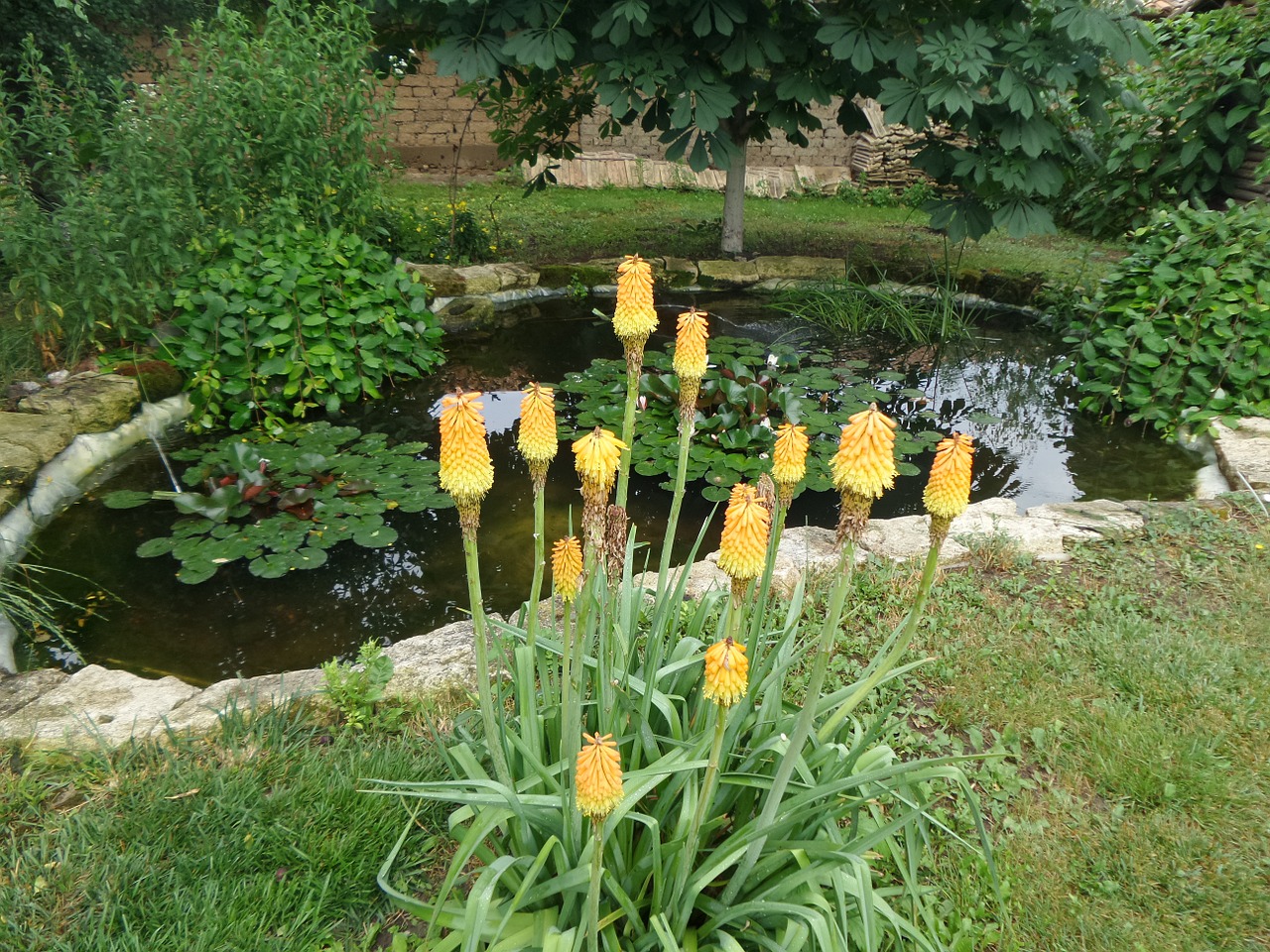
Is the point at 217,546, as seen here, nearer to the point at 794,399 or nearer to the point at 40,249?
the point at 40,249

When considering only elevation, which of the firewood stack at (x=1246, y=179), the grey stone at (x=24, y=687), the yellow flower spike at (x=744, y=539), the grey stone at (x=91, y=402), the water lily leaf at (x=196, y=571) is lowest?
the water lily leaf at (x=196, y=571)

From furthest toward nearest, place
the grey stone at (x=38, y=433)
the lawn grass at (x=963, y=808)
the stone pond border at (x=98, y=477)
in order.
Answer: the grey stone at (x=38, y=433) → the stone pond border at (x=98, y=477) → the lawn grass at (x=963, y=808)

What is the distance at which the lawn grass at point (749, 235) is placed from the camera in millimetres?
8562

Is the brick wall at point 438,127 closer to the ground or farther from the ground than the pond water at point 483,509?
farther from the ground

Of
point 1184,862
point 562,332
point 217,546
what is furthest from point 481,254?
point 1184,862

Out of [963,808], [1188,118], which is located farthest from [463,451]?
[1188,118]

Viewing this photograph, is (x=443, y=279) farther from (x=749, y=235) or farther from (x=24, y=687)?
(x=24, y=687)

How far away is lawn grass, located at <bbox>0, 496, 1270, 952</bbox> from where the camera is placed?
189 centimetres

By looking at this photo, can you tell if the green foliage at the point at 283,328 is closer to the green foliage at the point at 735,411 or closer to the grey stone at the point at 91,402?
the grey stone at the point at 91,402

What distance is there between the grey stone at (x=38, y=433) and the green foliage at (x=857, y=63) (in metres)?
3.33

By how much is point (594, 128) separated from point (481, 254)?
7641 millimetres

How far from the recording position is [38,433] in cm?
413

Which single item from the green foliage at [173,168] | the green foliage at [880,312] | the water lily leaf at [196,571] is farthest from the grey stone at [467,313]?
the water lily leaf at [196,571]

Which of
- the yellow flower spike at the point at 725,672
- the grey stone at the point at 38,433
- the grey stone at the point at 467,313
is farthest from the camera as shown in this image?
the grey stone at the point at 467,313
